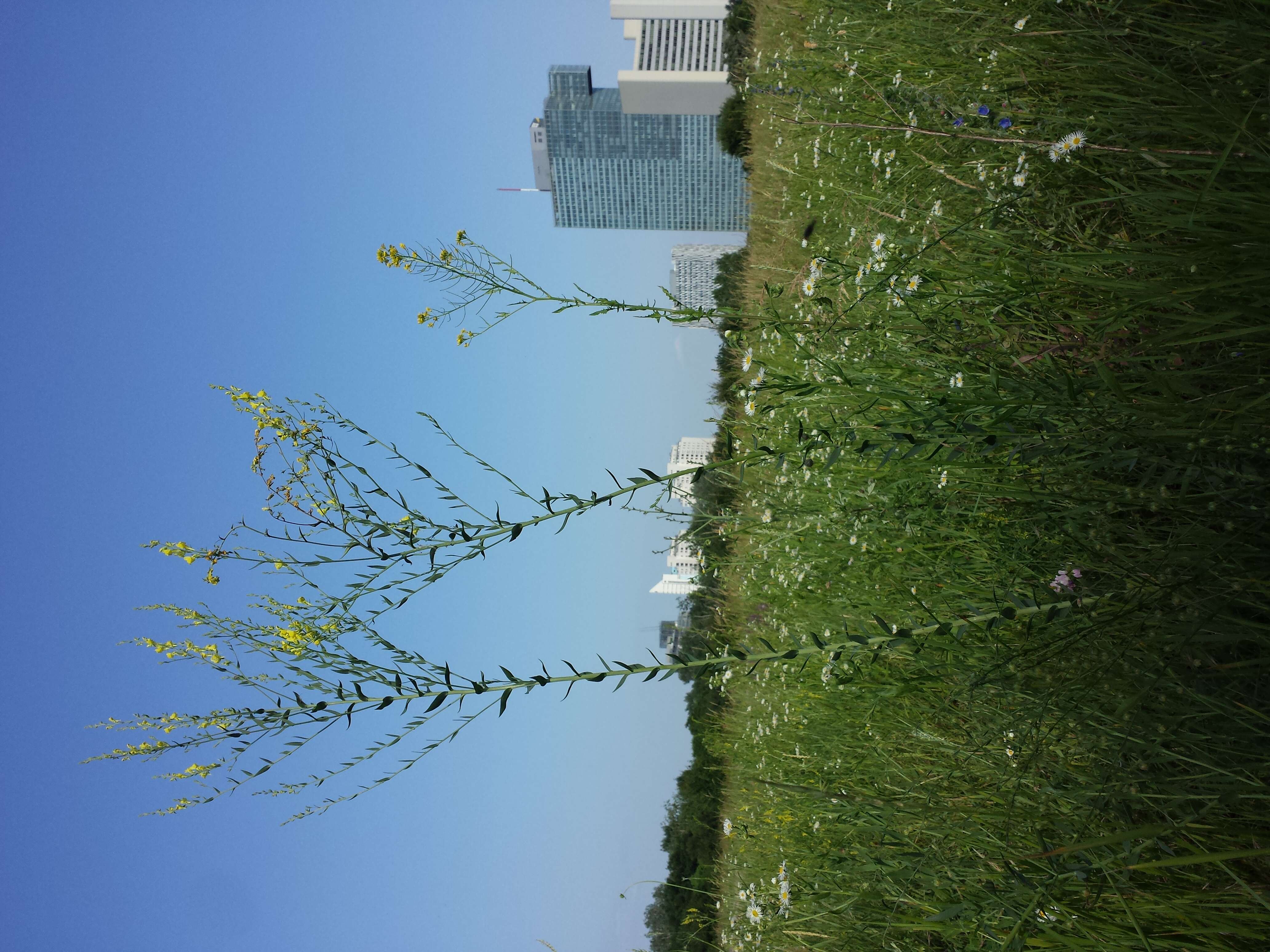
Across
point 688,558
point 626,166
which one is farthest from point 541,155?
point 688,558

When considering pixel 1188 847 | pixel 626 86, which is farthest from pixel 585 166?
pixel 1188 847

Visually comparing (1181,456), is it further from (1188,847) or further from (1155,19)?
(1155,19)

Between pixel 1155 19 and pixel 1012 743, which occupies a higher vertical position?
pixel 1155 19

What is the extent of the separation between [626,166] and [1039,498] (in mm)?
104609

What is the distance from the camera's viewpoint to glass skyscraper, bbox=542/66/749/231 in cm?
9206

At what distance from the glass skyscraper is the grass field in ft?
297

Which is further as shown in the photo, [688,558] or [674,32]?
[674,32]

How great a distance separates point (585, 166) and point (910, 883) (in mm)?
106026

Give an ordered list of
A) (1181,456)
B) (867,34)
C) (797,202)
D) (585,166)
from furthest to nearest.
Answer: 1. (585,166)
2. (797,202)
3. (867,34)
4. (1181,456)

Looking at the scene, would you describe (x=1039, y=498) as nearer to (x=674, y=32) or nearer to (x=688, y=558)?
(x=688, y=558)

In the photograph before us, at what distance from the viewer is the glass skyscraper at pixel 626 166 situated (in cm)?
9206

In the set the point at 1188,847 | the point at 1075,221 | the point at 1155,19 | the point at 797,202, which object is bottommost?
the point at 1188,847

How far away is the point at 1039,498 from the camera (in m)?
2.54

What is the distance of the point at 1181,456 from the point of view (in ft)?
6.89
